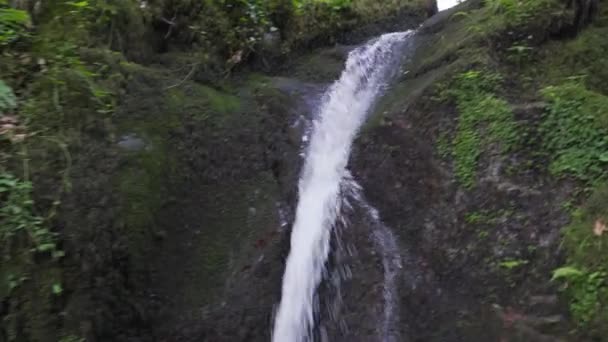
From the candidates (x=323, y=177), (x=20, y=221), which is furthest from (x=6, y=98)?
(x=323, y=177)

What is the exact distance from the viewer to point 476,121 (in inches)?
211

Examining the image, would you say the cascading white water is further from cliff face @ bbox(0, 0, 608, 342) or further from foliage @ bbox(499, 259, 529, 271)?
foliage @ bbox(499, 259, 529, 271)

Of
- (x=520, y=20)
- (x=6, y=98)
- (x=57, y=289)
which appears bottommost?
(x=57, y=289)

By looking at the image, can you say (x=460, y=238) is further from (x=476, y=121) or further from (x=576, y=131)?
(x=576, y=131)

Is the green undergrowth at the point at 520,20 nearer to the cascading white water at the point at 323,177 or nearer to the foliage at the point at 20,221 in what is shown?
the cascading white water at the point at 323,177

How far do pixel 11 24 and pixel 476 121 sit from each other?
468 centimetres

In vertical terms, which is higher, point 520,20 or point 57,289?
point 520,20

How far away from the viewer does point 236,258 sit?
5.17 m

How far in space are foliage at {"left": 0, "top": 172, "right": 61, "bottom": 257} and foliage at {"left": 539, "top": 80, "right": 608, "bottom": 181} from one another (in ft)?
13.8

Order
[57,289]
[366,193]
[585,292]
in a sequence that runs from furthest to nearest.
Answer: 1. [366,193]
2. [57,289]
3. [585,292]

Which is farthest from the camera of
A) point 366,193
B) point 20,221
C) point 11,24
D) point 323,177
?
point 323,177

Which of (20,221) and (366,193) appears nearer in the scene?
(20,221)

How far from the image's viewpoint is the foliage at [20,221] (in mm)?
4305

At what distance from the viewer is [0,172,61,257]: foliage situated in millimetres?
4305
